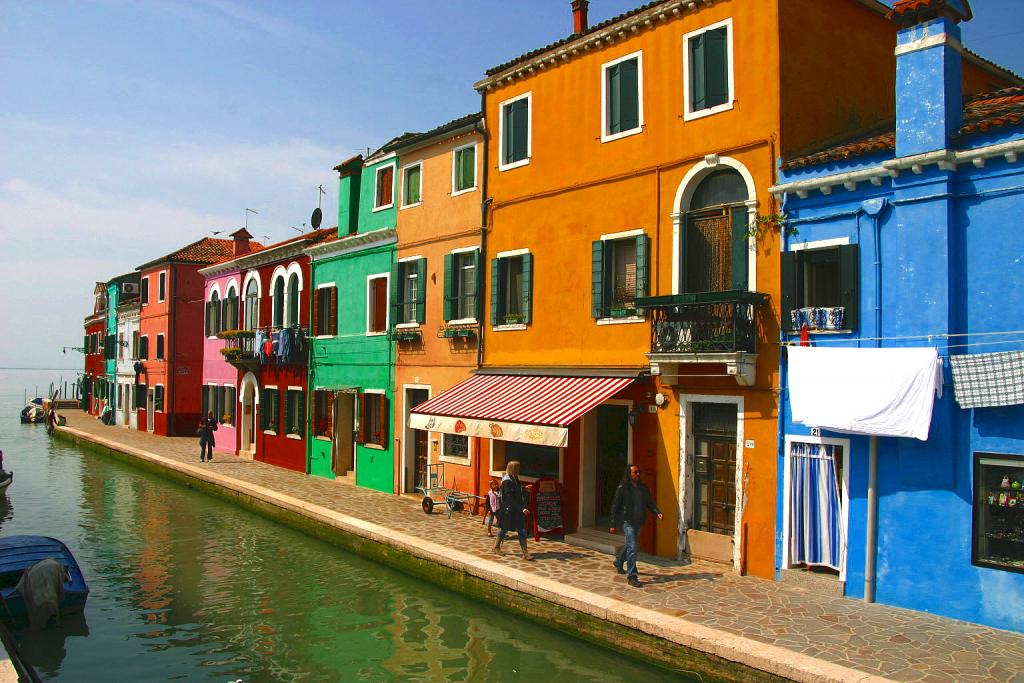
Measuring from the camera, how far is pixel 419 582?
1403cm

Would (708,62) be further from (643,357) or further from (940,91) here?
(643,357)

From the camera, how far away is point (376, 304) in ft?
73.8

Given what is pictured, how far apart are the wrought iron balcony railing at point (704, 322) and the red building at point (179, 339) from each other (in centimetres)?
3040

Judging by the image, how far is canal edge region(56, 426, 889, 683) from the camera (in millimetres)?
8578

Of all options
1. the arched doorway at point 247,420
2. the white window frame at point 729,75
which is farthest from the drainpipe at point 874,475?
the arched doorway at point 247,420

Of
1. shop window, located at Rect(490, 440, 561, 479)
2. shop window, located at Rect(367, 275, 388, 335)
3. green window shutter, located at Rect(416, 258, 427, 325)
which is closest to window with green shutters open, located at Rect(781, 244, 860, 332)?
shop window, located at Rect(490, 440, 561, 479)

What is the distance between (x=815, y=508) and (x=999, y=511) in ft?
7.93

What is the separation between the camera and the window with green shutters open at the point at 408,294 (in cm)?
2020

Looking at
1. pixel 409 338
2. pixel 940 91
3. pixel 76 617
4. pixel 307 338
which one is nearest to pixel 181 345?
pixel 307 338

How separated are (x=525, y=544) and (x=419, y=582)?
7.01ft

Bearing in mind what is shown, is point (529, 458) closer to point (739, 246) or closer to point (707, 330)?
point (707, 330)

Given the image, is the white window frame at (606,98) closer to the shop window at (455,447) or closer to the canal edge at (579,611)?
the shop window at (455,447)

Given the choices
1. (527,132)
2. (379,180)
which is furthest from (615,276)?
(379,180)

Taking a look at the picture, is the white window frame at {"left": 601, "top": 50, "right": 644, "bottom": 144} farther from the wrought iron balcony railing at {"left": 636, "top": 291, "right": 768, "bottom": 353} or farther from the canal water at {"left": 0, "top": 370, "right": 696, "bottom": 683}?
the canal water at {"left": 0, "top": 370, "right": 696, "bottom": 683}
